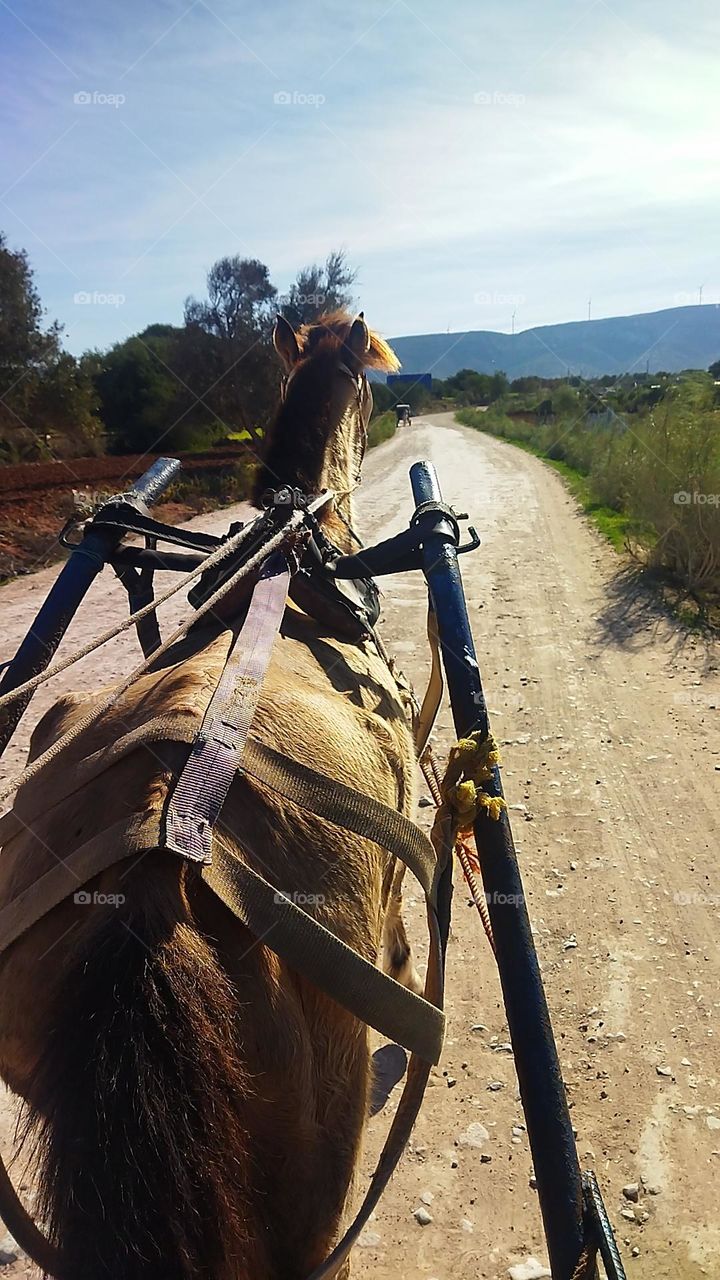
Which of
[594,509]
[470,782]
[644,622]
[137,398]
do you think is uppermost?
[137,398]

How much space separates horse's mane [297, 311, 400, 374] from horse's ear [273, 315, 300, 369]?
37 mm

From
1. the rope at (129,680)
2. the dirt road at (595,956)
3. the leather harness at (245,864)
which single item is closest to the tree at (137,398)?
the dirt road at (595,956)

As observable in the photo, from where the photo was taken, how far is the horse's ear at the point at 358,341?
12.7ft

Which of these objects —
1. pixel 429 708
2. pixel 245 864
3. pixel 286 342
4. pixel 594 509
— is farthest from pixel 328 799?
pixel 594 509

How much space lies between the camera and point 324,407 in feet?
11.9

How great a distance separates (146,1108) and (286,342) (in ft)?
12.2

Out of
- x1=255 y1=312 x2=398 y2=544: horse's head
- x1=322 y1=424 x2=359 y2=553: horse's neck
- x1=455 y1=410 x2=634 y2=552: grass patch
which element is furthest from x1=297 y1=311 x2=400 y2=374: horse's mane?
x1=455 y1=410 x2=634 y2=552: grass patch

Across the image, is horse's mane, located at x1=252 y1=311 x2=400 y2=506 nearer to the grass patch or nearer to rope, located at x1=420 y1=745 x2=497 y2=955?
rope, located at x1=420 y1=745 x2=497 y2=955

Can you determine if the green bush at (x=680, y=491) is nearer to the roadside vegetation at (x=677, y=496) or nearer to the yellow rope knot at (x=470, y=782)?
the roadside vegetation at (x=677, y=496)

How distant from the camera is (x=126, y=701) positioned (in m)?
2.11

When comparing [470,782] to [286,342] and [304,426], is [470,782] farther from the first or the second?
[286,342]

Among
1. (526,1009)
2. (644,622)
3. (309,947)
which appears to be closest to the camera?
(309,947)

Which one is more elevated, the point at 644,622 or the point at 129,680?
the point at 129,680

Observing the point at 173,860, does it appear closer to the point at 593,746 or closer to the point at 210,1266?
the point at 210,1266
